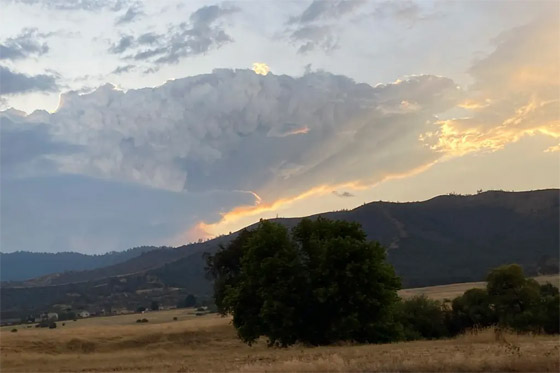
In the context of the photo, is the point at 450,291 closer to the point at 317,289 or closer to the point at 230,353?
the point at 317,289

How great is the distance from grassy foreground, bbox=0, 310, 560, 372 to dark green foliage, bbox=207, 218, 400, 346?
2301mm

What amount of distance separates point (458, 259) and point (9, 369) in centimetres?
16141

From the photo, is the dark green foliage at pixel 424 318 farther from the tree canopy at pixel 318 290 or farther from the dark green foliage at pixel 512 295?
the tree canopy at pixel 318 290

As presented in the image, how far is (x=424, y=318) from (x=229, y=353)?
71.1ft

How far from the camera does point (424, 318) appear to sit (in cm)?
5272

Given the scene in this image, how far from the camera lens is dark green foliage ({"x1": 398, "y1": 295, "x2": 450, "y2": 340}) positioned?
170ft

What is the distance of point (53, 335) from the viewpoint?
179 ft

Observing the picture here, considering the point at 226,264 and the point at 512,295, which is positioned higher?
the point at 226,264

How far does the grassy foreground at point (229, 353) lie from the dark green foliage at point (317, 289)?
7.55ft

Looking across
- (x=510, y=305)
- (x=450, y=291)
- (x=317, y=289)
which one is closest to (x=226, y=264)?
(x=317, y=289)

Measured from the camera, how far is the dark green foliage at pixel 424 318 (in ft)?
170

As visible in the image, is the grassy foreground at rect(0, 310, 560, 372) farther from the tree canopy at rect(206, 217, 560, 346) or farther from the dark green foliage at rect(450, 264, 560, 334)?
the dark green foliage at rect(450, 264, 560, 334)

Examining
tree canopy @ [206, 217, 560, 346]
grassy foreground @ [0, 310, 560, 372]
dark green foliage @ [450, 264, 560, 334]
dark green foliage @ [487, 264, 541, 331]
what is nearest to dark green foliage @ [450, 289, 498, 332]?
dark green foliage @ [450, 264, 560, 334]

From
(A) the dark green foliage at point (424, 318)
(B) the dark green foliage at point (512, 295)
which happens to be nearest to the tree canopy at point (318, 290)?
(B) the dark green foliage at point (512, 295)
